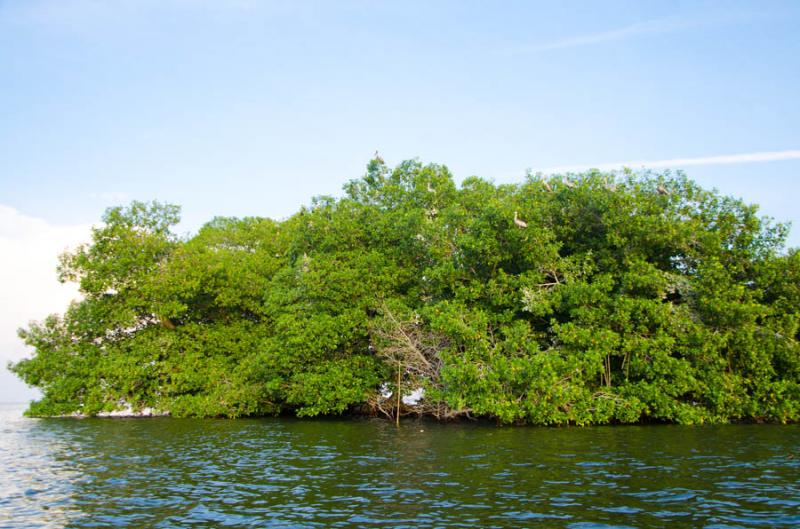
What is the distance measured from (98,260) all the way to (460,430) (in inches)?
961

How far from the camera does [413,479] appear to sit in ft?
52.9

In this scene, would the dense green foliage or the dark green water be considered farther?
the dense green foliage

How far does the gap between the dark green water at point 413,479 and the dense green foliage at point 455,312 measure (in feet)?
8.88

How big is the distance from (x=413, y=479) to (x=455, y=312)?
46.0ft

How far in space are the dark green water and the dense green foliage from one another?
Result: 2.71 m

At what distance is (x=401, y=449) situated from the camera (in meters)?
22.0

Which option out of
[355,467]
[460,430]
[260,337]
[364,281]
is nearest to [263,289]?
[260,337]

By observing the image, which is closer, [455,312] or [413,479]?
[413,479]

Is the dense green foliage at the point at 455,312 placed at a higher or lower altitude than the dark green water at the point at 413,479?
higher

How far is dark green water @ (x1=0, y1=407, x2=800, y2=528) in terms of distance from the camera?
40.3 feet

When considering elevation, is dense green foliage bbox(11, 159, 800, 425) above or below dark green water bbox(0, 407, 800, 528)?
above

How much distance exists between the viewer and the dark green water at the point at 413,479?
12.3 metres

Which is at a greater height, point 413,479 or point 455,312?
point 455,312

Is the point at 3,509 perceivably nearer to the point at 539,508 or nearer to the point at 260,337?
the point at 539,508
